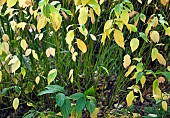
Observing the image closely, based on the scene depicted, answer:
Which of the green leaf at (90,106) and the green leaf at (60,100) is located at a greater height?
the green leaf at (60,100)

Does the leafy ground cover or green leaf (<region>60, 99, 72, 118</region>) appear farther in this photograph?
the leafy ground cover

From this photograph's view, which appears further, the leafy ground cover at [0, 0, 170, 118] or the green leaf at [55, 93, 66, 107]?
the leafy ground cover at [0, 0, 170, 118]

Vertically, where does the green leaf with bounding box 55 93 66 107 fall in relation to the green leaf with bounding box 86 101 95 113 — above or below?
above

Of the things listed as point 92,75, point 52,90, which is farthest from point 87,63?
point 52,90

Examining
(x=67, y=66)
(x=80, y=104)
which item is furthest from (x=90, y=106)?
(x=67, y=66)

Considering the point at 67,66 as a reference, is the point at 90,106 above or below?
below

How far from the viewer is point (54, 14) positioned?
111 centimetres

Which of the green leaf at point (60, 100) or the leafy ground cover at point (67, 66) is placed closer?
the green leaf at point (60, 100)

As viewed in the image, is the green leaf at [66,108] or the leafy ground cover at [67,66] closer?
the green leaf at [66,108]

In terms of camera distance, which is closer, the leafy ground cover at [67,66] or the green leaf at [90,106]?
the green leaf at [90,106]

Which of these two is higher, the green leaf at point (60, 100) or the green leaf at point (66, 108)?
the green leaf at point (60, 100)

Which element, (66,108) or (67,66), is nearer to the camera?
(66,108)

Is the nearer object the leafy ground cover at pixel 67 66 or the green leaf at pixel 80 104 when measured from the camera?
the green leaf at pixel 80 104

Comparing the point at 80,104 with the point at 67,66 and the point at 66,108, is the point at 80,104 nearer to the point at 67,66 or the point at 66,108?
the point at 66,108
